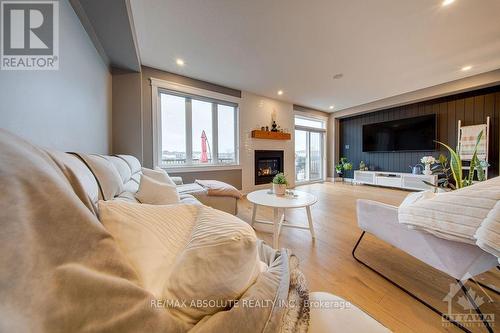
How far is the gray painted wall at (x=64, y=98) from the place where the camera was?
3.24ft

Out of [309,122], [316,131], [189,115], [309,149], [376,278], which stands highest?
[309,122]

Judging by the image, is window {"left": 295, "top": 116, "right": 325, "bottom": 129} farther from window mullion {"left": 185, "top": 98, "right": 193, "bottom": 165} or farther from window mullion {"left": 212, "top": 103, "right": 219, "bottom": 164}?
window mullion {"left": 185, "top": 98, "right": 193, "bottom": 165}

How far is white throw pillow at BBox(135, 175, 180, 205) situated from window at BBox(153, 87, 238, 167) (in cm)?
205

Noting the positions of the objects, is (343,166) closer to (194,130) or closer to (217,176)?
(217,176)

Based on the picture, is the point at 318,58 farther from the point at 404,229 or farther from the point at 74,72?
the point at 74,72

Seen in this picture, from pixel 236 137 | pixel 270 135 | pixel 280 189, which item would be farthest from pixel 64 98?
pixel 270 135

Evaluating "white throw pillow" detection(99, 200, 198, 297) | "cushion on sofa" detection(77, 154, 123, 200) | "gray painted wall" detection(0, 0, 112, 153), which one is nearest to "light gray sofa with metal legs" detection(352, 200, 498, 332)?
"white throw pillow" detection(99, 200, 198, 297)

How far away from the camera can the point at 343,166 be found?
5.77 m

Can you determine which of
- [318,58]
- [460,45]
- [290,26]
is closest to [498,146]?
[460,45]

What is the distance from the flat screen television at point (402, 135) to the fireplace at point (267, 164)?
9.13 feet

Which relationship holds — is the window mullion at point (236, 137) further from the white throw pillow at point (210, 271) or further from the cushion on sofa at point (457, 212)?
the white throw pillow at point (210, 271)

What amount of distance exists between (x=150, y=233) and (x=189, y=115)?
3.31m

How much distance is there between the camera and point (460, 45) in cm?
242

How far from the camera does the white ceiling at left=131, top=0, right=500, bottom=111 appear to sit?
1.81 meters
